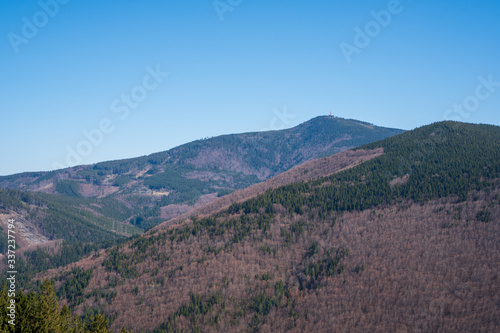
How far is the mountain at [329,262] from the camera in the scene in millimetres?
101750

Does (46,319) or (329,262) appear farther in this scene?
(329,262)

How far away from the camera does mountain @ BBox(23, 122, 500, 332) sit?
101750 mm

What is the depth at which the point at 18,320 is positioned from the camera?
47.2 metres

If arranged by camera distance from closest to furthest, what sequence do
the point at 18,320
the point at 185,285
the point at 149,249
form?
the point at 18,320 → the point at 185,285 → the point at 149,249

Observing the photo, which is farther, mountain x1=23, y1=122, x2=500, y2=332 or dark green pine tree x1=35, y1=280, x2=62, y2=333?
mountain x1=23, y1=122, x2=500, y2=332

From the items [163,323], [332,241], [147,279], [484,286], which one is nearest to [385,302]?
A: [484,286]

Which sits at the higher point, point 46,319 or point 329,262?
point 46,319

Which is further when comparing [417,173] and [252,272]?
[417,173]

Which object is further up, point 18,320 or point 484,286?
point 18,320

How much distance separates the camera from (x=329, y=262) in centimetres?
12700

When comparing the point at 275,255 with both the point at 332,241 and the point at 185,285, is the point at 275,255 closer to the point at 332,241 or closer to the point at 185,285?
the point at 332,241

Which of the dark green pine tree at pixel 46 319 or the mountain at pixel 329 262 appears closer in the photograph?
the dark green pine tree at pixel 46 319

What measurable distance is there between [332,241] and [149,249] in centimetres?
6781

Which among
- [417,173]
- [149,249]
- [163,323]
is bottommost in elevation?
[163,323]
